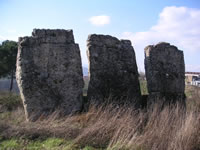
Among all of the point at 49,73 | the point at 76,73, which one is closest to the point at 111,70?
the point at 76,73

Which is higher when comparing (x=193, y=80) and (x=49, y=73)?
(x=49, y=73)

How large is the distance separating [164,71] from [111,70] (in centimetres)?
157

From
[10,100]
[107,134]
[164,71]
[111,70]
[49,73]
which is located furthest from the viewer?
[10,100]

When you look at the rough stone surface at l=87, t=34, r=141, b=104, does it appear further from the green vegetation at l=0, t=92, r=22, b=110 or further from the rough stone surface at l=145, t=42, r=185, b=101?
the green vegetation at l=0, t=92, r=22, b=110

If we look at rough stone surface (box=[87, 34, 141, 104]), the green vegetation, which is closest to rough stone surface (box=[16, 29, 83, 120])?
rough stone surface (box=[87, 34, 141, 104])

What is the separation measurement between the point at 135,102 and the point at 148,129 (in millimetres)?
1785

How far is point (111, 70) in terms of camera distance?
5.82m

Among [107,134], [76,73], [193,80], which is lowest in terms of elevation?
[107,134]

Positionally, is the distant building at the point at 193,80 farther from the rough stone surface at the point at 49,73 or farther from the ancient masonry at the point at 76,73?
the rough stone surface at the point at 49,73

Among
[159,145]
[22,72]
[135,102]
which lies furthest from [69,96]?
[159,145]

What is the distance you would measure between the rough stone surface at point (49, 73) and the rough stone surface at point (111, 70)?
34 cm

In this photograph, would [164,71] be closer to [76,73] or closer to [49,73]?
[76,73]

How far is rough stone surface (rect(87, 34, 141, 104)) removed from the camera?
559 centimetres

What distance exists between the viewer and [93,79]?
18.2ft
